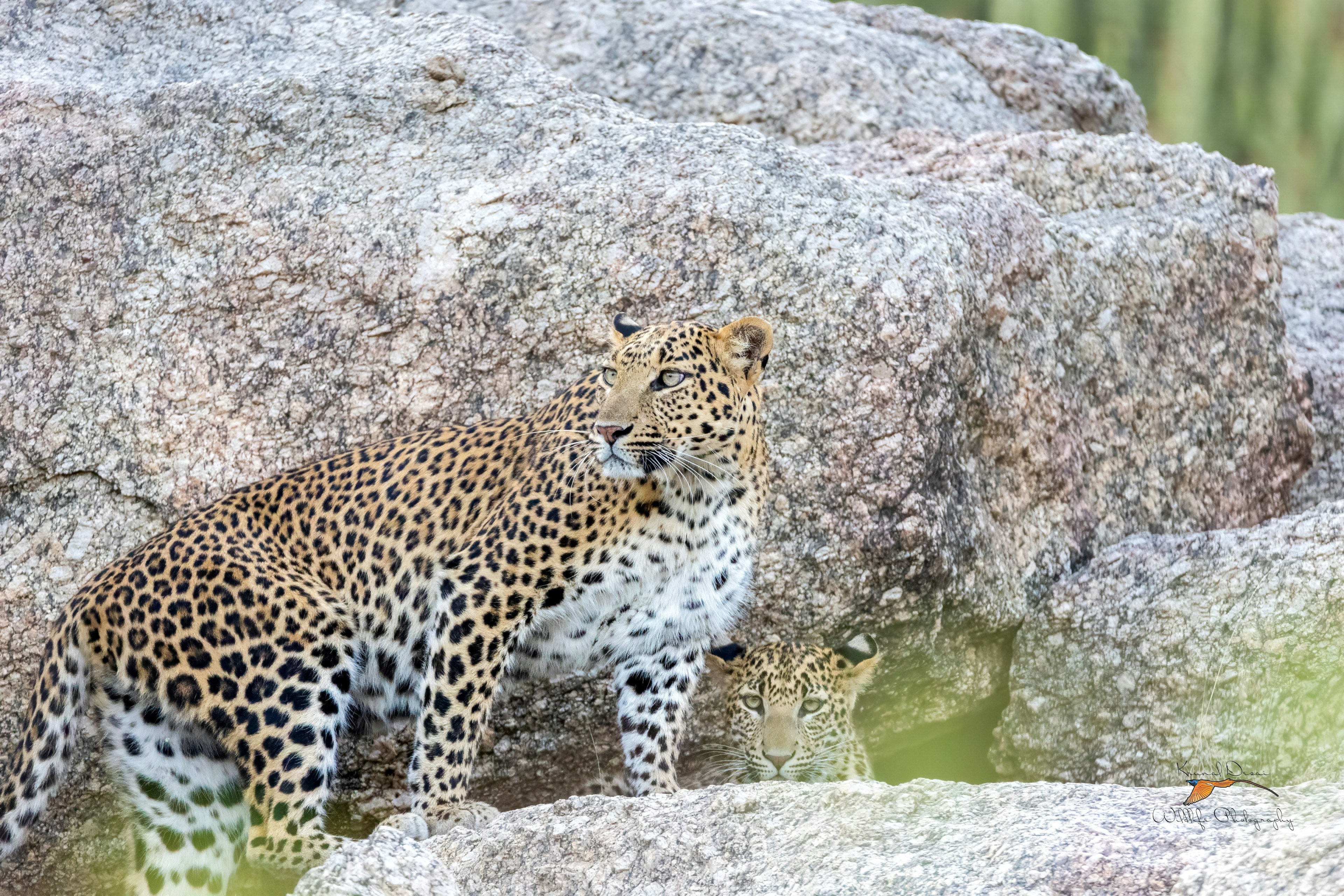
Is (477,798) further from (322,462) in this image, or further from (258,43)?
(258,43)

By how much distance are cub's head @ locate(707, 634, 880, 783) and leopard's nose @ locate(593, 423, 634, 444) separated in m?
1.72

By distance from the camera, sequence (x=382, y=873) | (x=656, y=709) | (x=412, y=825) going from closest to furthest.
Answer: (x=382, y=873), (x=412, y=825), (x=656, y=709)

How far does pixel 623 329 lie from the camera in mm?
7199

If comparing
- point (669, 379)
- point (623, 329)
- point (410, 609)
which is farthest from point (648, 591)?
point (623, 329)

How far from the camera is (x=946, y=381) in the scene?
26.2ft

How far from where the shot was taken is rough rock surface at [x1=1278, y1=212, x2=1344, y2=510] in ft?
32.4

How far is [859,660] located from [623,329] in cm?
213

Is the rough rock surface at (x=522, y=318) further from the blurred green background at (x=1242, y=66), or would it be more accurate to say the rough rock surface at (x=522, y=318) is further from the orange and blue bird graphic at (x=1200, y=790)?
the orange and blue bird graphic at (x=1200, y=790)

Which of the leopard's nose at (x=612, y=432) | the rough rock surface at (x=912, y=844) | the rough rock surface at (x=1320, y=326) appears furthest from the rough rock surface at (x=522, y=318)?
the rough rock surface at (x=912, y=844)

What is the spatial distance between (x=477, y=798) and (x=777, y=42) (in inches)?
245

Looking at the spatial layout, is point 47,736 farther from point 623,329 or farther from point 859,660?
point 859,660

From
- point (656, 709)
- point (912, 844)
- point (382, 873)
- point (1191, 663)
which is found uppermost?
point (912, 844)

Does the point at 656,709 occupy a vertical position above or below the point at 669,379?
below

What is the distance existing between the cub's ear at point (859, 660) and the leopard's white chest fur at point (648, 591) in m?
0.72
